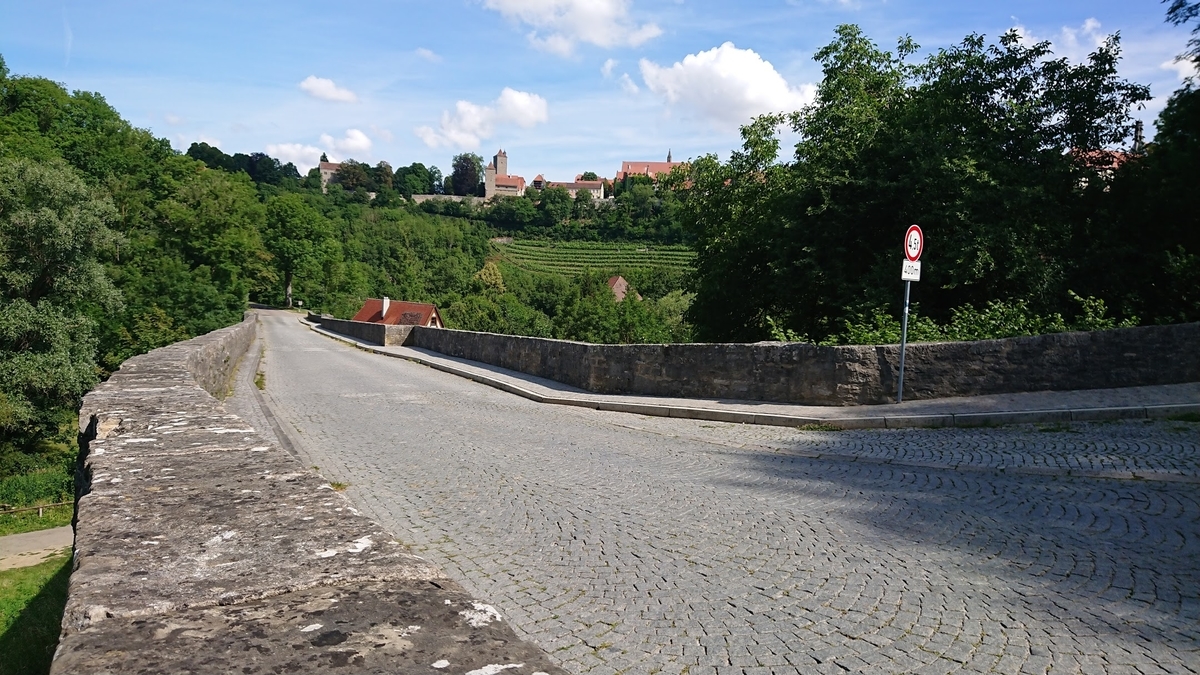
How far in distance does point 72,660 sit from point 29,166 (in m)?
40.4

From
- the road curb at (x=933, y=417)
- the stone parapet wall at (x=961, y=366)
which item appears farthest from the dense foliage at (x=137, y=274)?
the road curb at (x=933, y=417)

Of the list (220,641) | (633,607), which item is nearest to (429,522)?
(633,607)

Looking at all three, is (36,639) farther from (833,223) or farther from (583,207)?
(583,207)

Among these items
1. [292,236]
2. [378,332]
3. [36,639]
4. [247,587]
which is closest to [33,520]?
[378,332]

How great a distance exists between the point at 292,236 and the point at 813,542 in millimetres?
87189

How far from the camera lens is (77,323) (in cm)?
3309

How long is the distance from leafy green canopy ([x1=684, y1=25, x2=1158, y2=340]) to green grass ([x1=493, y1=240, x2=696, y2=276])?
336ft

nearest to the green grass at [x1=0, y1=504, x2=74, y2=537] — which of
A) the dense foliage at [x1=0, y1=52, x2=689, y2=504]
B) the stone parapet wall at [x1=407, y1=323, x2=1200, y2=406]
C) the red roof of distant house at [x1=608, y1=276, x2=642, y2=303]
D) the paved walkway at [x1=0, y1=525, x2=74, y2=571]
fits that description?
the paved walkway at [x1=0, y1=525, x2=74, y2=571]

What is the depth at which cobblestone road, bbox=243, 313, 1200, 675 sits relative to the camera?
141 inches

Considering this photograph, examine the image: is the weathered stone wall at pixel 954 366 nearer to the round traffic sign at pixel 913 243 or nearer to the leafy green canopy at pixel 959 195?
the round traffic sign at pixel 913 243

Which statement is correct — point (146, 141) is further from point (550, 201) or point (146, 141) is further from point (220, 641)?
point (550, 201)

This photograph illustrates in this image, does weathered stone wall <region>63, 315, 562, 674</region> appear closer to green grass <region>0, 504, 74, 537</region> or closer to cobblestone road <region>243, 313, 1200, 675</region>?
cobblestone road <region>243, 313, 1200, 675</region>

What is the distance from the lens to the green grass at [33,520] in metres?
23.2

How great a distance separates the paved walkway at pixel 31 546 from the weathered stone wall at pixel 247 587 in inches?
653
